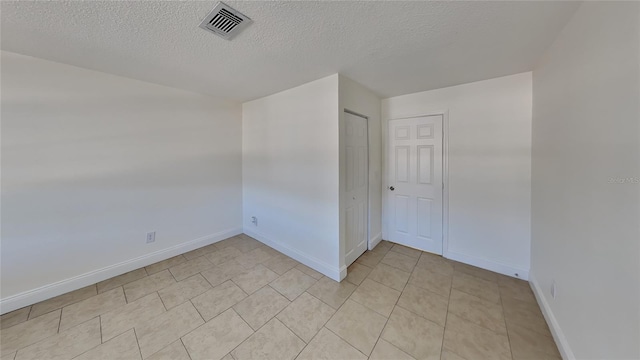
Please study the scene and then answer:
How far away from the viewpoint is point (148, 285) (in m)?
2.21

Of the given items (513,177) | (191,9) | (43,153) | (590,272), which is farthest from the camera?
(513,177)

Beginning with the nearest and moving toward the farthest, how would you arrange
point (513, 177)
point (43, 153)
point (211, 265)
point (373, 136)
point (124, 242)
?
point (43, 153)
point (513, 177)
point (124, 242)
point (211, 265)
point (373, 136)

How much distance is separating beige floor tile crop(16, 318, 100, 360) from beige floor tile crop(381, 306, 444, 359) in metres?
2.21

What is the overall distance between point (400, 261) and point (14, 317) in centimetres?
378

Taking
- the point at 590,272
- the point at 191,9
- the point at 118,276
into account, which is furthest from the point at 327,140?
the point at 118,276

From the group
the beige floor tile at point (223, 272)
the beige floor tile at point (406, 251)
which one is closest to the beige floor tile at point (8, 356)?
the beige floor tile at point (223, 272)

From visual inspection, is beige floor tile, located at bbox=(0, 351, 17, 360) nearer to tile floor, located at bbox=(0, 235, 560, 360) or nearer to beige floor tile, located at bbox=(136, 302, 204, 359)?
tile floor, located at bbox=(0, 235, 560, 360)

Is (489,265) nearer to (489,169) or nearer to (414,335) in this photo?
(489,169)

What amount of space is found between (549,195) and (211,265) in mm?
3533

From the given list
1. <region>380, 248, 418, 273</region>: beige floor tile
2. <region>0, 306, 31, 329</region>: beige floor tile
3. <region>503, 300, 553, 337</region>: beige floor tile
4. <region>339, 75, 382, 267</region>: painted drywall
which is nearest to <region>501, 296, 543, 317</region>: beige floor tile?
<region>503, 300, 553, 337</region>: beige floor tile

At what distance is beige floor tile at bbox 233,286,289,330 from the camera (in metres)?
1.77

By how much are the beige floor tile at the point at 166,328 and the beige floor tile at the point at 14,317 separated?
41.3 inches

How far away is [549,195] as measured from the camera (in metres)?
1.72

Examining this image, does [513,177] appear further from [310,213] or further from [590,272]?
[310,213]
